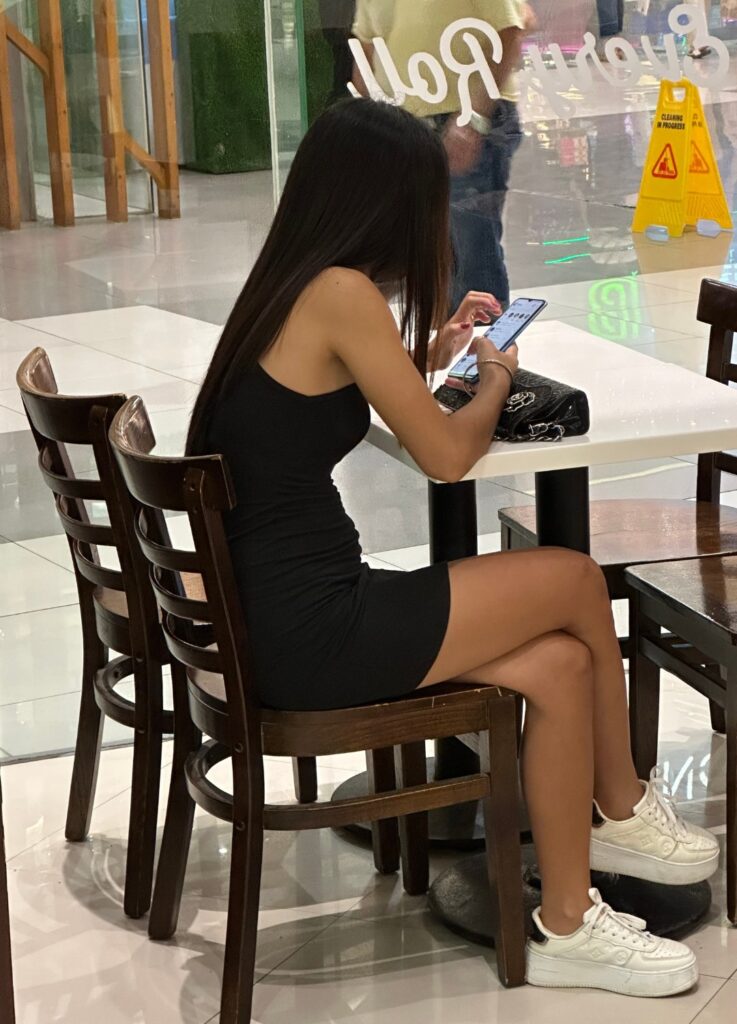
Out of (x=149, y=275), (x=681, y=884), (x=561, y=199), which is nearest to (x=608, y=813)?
(x=681, y=884)

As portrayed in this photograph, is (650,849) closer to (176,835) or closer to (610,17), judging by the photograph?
(176,835)

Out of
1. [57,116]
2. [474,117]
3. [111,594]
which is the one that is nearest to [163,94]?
[57,116]

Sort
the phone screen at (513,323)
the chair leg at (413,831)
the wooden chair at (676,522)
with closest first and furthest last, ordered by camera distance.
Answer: the phone screen at (513,323)
the chair leg at (413,831)
the wooden chair at (676,522)

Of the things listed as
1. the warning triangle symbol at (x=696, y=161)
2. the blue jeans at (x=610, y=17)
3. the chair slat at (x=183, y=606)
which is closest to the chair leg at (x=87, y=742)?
the chair slat at (x=183, y=606)

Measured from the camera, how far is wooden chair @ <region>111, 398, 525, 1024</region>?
7.30 ft

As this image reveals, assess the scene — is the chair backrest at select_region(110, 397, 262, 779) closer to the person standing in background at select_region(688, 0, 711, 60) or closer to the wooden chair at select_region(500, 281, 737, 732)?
the wooden chair at select_region(500, 281, 737, 732)

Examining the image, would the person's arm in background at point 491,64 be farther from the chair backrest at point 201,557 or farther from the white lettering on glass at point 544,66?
the chair backrest at point 201,557

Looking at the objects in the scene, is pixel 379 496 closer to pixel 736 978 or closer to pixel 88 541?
pixel 88 541

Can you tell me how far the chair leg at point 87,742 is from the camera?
3.01 m

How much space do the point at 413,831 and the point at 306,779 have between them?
1.38 ft

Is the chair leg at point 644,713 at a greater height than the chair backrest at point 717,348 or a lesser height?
lesser

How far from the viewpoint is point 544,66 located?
148 inches

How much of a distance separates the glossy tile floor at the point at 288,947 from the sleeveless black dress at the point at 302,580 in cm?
51

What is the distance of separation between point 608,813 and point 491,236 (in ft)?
6.05
